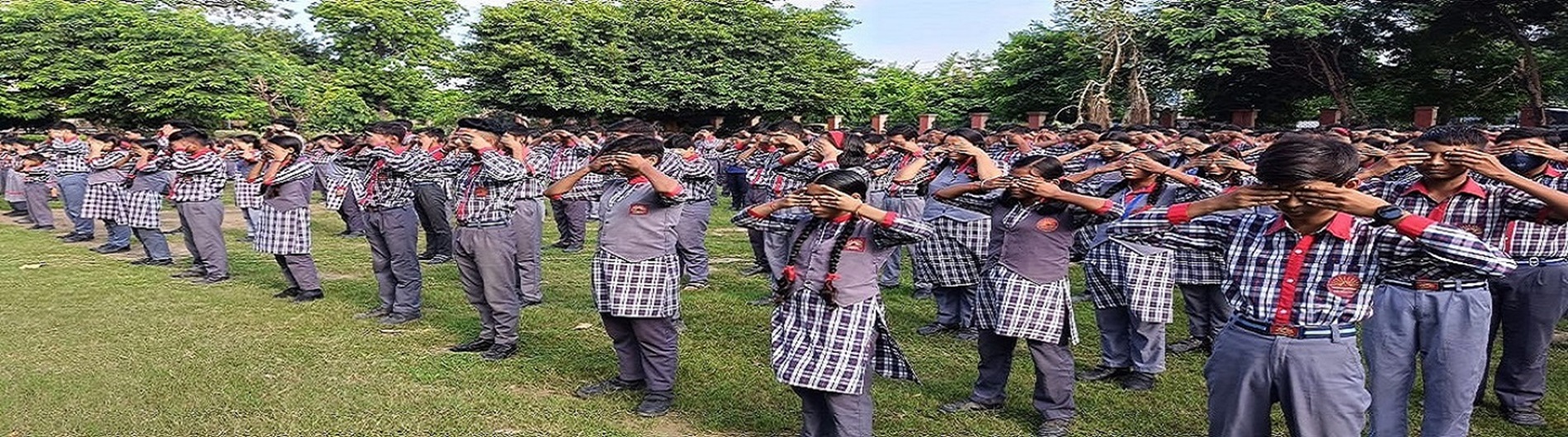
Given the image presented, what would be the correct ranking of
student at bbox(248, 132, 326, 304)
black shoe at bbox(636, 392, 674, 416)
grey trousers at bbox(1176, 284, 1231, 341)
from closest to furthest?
black shoe at bbox(636, 392, 674, 416)
grey trousers at bbox(1176, 284, 1231, 341)
student at bbox(248, 132, 326, 304)

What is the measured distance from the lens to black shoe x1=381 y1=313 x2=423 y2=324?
749cm

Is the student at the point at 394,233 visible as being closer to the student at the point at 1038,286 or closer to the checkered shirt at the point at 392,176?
the checkered shirt at the point at 392,176

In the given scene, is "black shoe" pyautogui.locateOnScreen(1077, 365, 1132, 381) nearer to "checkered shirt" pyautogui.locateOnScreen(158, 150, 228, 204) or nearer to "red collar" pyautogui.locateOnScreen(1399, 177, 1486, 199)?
"red collar" pyautogui.locateOnScreen(1399, 177, 1486, 199)

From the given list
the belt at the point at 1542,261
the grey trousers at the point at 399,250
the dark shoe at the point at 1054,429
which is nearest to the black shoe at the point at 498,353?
the grey trousers at the point at 399,250

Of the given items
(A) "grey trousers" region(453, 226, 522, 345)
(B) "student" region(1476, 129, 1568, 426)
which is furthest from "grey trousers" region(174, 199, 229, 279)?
(B) "student" region(1476, 129, 1568, 426)

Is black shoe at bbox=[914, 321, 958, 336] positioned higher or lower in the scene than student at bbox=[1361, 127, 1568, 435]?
lower

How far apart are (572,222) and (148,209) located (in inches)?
164

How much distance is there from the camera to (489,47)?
90.9 feet

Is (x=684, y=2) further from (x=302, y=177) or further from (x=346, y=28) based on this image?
(x=302, y=177)

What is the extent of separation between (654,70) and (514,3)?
4217mm

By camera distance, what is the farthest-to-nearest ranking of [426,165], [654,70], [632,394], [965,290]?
1. [654,70]
2. [426,165]
3. [965,290]
4. [632,394]

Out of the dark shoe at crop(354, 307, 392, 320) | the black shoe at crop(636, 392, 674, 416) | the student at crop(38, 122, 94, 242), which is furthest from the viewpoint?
the student at crop(38, 122, 94, 242)

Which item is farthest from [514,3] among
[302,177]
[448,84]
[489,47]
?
A: [302,177]

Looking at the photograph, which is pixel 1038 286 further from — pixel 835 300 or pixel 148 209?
pixel 148 209
